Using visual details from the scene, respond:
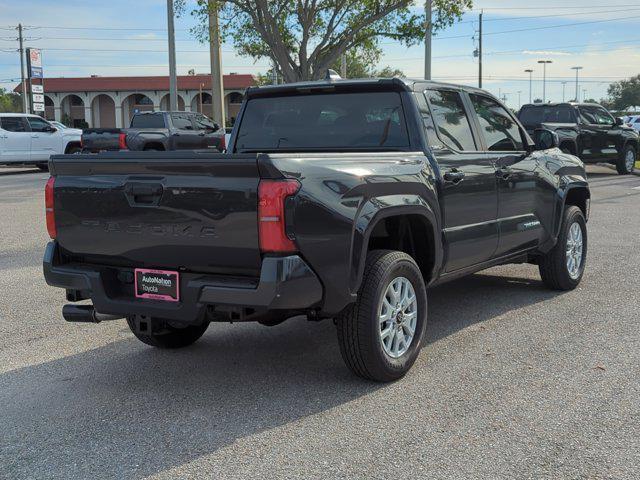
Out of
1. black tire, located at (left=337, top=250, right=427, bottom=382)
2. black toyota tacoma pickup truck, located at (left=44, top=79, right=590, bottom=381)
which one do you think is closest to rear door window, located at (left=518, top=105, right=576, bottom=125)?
black toyota tacoma pickup truck, located at (left=44, top=79, right=590, bottom=381)

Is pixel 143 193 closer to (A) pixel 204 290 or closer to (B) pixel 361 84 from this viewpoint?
(A) pixel 204 290

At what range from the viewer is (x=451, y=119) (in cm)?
Answer: 571

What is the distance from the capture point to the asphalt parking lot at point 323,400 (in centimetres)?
354

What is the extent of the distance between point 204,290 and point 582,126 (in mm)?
18361

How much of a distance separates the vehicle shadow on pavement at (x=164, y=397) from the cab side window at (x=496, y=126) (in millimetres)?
1514

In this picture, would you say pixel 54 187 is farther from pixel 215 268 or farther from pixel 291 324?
pixel 291 324

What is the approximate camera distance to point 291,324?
6160 mm

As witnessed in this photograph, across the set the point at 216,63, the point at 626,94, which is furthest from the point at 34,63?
the point at 626,94

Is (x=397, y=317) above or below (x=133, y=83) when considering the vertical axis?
below

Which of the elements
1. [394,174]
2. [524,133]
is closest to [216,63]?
[524,133]

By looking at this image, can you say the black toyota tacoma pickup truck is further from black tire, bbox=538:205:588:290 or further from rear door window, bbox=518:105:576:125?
rear door window, bbox=518:105:576:125

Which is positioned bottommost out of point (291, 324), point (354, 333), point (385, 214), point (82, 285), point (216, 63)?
point (291, 324)

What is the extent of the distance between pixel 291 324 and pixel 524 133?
2.72 metres

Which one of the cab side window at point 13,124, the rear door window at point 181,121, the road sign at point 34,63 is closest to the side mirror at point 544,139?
the rear door window at point 181,121
